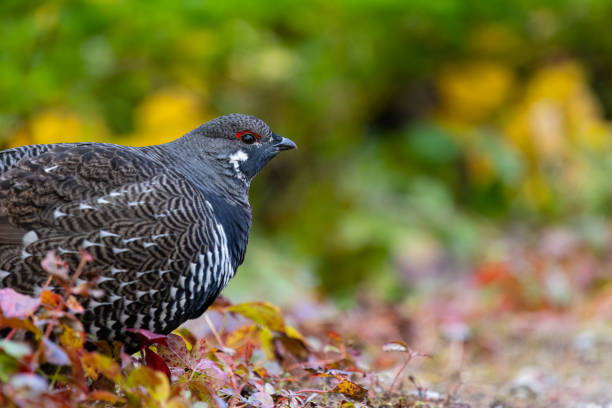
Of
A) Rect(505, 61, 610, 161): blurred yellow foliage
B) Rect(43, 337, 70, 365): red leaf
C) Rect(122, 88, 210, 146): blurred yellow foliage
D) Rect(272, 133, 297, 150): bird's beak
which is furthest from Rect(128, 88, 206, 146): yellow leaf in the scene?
Rect(43, 337, 70, 365): red leaf

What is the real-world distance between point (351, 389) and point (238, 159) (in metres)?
1.22

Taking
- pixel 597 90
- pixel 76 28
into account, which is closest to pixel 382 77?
pixel 597 90

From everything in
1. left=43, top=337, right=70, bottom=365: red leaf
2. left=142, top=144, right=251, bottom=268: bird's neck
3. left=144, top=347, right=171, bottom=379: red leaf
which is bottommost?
left=43, top=337, right=70, bottom=365: red leaf

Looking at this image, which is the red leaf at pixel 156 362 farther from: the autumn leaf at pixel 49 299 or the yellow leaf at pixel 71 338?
the autumn leaf at pixel 49 299

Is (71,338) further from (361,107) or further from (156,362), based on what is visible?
(361,107)

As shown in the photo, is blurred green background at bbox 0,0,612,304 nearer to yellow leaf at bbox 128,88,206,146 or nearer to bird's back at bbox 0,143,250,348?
yellow leaf at bbox 128,88,206,146

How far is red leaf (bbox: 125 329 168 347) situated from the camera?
2518 mm

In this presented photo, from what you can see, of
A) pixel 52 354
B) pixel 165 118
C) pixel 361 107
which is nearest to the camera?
pixel 52 354

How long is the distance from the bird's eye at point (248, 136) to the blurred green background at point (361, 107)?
9.91ft

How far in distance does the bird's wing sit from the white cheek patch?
0.54m

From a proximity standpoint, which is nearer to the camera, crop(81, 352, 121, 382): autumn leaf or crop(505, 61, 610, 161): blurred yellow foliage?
crop(81, 352, 121, 382): autumn leaf

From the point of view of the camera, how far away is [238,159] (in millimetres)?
3457

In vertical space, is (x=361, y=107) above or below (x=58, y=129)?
above

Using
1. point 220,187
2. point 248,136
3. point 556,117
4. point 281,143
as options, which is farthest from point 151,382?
point 556,117
